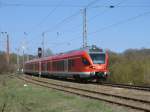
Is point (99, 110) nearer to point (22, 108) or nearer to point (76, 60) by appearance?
point (22, 108)

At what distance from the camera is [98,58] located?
3547 centimetres

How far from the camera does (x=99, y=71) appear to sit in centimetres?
3491

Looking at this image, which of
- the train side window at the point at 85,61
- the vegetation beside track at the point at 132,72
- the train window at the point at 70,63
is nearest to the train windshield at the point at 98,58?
the train side window at the point at 85,61

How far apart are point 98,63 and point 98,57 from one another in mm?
573

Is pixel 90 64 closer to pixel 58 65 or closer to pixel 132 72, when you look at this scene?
pixel 132 72

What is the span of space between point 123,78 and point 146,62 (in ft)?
10.0

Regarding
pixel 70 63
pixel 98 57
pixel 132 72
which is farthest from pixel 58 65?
pixel 98 57

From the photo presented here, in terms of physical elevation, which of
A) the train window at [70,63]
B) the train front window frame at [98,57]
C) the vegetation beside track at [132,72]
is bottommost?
the vegetation beside track at [132,72]

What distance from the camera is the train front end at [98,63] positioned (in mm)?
34869

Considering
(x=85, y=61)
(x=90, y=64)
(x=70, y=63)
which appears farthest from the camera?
(x=70, y=63)

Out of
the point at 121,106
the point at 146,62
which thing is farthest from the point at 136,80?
the point at 121,106

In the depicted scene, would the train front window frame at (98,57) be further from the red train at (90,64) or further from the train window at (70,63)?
the train window at (70,63)

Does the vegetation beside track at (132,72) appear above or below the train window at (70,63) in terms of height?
below

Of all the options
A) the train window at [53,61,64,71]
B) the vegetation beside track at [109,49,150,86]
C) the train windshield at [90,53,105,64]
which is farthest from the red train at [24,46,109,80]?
the train window at [53,61,64,71]
